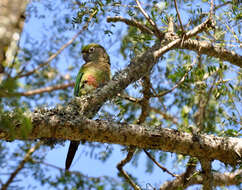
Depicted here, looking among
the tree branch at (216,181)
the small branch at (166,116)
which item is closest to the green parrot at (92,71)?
the small branch at (166,116)

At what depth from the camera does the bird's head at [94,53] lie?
443 centimetres

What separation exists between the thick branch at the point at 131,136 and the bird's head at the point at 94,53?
2.05 metres

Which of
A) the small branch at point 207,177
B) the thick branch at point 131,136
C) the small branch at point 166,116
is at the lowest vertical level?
the small branch at point 207,177

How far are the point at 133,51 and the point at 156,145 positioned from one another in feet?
4.83

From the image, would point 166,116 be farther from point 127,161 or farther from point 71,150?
point 71,150

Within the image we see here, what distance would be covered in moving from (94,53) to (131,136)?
2.39m

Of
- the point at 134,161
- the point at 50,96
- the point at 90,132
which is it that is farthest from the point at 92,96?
the point at 50,96

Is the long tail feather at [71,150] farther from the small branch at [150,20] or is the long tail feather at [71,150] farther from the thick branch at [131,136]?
the small branch at [150,20]

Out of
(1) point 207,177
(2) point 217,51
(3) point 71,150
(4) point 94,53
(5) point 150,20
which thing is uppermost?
(4) point 94,53

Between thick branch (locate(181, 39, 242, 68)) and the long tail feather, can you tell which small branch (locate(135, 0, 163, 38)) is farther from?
the long tail feather

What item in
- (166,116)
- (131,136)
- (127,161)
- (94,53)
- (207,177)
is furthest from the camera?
(166,116)

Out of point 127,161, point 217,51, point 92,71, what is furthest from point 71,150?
point 217,51

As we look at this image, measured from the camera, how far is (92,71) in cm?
404

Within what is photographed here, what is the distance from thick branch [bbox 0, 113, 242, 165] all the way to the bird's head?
2.05 m
